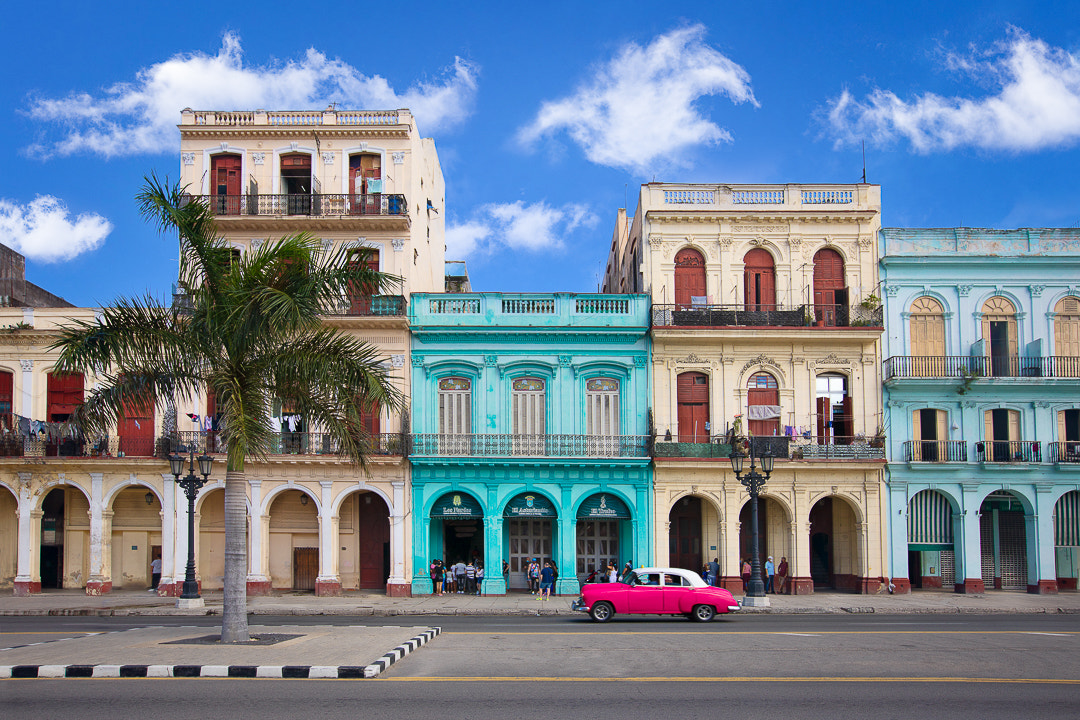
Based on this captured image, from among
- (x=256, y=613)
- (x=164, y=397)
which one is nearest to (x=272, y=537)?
(x=256, y=613)

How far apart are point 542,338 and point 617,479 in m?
5.39

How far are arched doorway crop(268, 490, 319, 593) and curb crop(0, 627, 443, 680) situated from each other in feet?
66.3

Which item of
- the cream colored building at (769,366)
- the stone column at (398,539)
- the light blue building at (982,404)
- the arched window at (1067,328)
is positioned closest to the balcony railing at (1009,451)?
the light blue building at (982,404)

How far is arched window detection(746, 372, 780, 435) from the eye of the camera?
106 feet

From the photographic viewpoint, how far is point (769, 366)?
107ft

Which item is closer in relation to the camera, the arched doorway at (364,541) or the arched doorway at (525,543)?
the arched doorway at (364,541)

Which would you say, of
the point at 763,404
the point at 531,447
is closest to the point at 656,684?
the point at 531,447

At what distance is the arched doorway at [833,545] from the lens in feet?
109

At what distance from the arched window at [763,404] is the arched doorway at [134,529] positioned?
68.6 ft

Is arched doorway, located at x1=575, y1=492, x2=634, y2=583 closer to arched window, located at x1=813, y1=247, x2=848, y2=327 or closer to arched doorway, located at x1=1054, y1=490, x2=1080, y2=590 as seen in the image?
arched window, located at x1=813, y1=247, x2=848, y2=327

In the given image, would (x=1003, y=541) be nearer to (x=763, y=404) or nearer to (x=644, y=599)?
(x=763, y=404)

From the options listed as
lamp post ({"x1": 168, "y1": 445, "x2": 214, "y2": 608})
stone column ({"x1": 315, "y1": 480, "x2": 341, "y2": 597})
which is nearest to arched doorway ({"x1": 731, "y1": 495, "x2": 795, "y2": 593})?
stone column ({"x1": 315, "y1": 480, "x2": 341, "y2": 597})

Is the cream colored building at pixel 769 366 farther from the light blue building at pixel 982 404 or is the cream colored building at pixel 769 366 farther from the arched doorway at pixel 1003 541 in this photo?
the arched doorway at pixel 1003 541

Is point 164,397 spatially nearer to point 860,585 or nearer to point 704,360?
point 704,360
